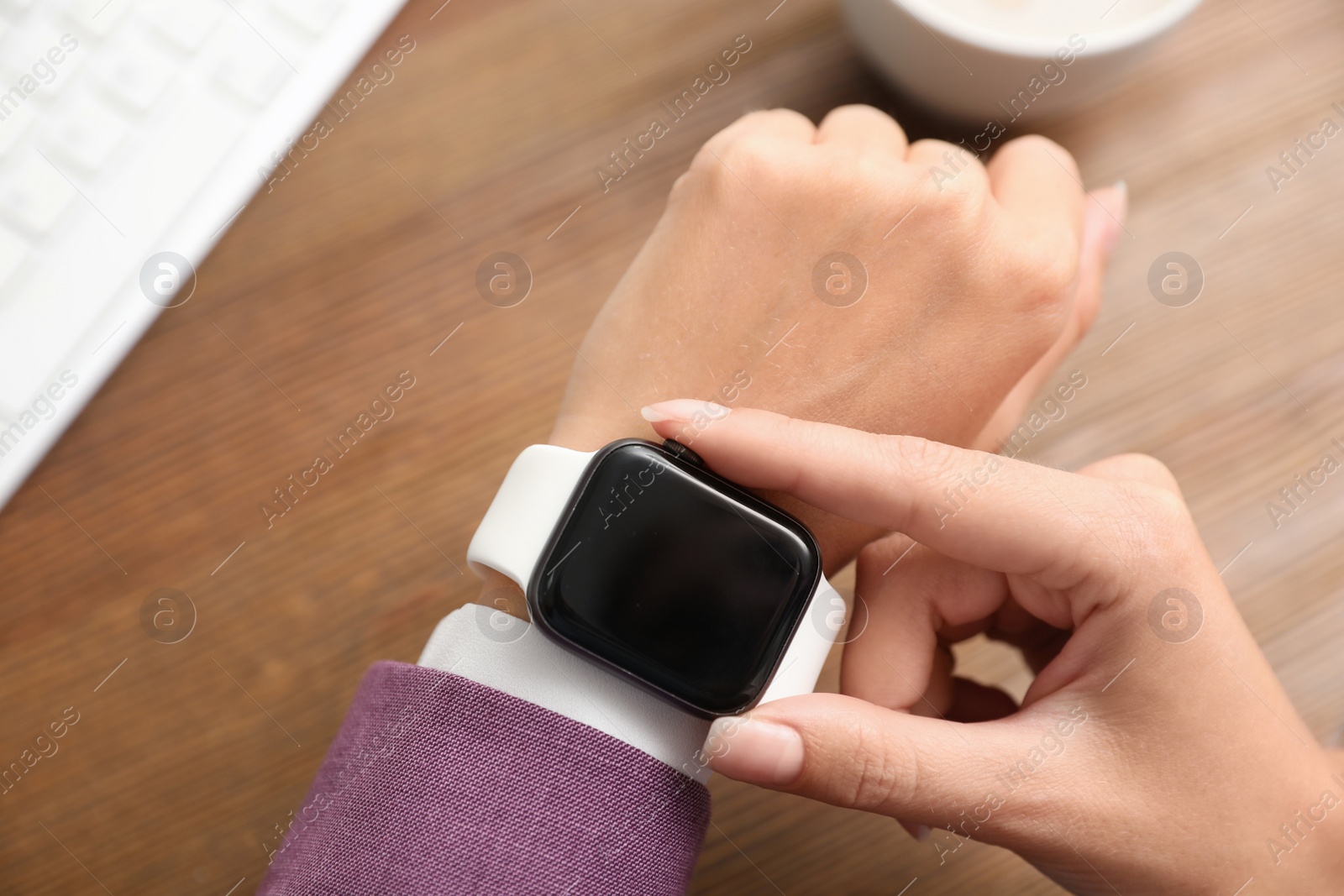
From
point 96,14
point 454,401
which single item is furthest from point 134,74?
point 454,401

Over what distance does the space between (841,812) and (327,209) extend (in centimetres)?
51

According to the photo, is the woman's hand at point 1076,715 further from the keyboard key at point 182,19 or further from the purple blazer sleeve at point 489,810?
the keyboard key at point 182,19

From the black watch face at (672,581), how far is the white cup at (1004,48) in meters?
0.29

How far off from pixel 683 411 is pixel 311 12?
305mm

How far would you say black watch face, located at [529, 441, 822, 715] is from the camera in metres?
0.40

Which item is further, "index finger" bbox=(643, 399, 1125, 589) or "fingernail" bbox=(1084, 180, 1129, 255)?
"fingernail" bbox=(1084, 180, 1129, 255)

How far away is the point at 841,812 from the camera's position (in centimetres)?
54

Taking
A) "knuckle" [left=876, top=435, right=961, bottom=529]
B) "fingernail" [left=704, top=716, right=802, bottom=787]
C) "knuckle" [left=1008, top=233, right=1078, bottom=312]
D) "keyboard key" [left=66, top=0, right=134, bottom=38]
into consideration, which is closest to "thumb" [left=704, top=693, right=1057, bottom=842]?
"fingernail" [left=704, top=716, right=802, bottom=787]

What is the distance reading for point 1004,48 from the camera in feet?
1.54

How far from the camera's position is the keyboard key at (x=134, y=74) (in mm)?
443

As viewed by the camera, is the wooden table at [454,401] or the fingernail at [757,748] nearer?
the fingernail at [757,748]

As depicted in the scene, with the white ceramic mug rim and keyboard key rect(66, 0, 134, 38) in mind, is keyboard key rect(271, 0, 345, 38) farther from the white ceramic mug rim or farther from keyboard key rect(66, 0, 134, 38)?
the white ceramic mug rim

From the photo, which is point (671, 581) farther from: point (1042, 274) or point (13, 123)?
point (13, 123)

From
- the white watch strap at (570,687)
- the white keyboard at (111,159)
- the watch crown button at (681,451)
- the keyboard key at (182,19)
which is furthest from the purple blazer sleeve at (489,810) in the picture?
the keyboard key at (182,19)
